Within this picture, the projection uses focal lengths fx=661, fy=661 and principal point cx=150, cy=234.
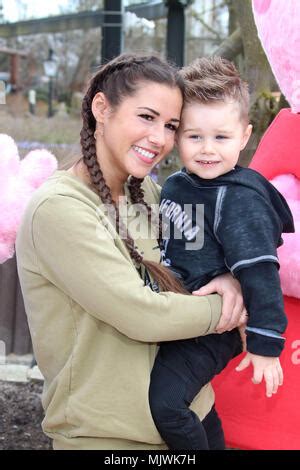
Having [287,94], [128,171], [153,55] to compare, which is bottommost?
[128,171]

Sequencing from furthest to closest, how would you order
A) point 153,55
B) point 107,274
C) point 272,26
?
point 272,26 → point 153,55 → point 107,274

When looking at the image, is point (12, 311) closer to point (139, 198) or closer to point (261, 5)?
point (139, 198)

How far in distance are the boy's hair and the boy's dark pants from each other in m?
0.63

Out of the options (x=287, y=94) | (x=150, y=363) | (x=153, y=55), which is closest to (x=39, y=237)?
(x=150, y=363)

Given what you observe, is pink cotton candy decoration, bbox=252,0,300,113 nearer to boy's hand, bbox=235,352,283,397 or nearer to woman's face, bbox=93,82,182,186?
woman's face, bbox=93,82,182,186

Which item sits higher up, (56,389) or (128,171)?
(128,171)

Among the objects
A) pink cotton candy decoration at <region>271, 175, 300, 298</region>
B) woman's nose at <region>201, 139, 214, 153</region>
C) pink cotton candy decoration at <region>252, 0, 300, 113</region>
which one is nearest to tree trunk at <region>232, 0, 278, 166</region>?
pink cotton candy decoration at <region>252, 0, 300, 113</region>

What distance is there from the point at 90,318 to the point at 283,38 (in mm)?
1016

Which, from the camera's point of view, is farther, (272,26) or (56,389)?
(272,26)

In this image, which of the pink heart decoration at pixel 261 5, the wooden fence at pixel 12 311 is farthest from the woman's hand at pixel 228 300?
the wooden fence at pixel 12 311

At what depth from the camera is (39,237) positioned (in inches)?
62.9

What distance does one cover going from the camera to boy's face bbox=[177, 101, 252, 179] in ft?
5.75
